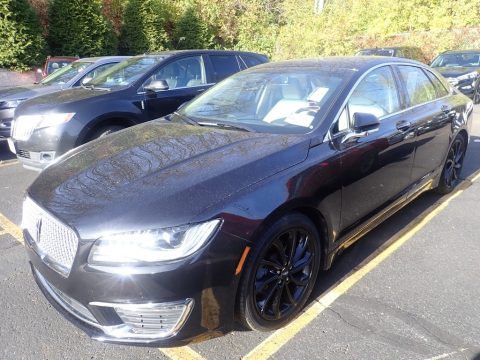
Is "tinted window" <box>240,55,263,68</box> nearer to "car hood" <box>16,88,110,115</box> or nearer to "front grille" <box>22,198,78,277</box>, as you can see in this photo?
"car hood" <box>16,88,110,115</box>

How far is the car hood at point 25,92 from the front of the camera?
6.87m

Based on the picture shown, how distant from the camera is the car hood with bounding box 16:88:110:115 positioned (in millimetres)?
5039

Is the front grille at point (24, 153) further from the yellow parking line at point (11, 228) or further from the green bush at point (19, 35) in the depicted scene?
the green bush at point (19, 35)

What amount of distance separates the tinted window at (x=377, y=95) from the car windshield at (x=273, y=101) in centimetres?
17

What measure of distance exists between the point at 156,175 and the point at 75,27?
1735 centimetres

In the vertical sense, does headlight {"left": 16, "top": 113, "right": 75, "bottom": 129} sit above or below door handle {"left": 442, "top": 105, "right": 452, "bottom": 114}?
below

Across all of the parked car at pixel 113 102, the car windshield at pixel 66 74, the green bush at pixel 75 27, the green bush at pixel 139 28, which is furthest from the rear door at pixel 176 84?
the green bush at pixel 139 28

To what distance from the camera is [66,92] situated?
5719 millimetres

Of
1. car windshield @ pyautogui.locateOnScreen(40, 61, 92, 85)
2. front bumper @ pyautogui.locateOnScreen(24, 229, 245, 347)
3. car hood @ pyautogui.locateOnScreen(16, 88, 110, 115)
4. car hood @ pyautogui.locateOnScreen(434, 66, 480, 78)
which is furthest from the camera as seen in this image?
car hood @ pyautogui.locateOnScreen(434, 66, 480, 78)

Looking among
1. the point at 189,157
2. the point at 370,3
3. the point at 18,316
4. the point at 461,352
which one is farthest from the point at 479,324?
the point at 370,3

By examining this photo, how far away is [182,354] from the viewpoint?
2.39 metres

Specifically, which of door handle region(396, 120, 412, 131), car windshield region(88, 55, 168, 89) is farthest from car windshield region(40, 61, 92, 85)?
door handle region(396, 120, 412, 131)

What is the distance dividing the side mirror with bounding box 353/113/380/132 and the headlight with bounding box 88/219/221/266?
1.49 meters

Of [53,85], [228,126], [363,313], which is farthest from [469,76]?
[363,313]
